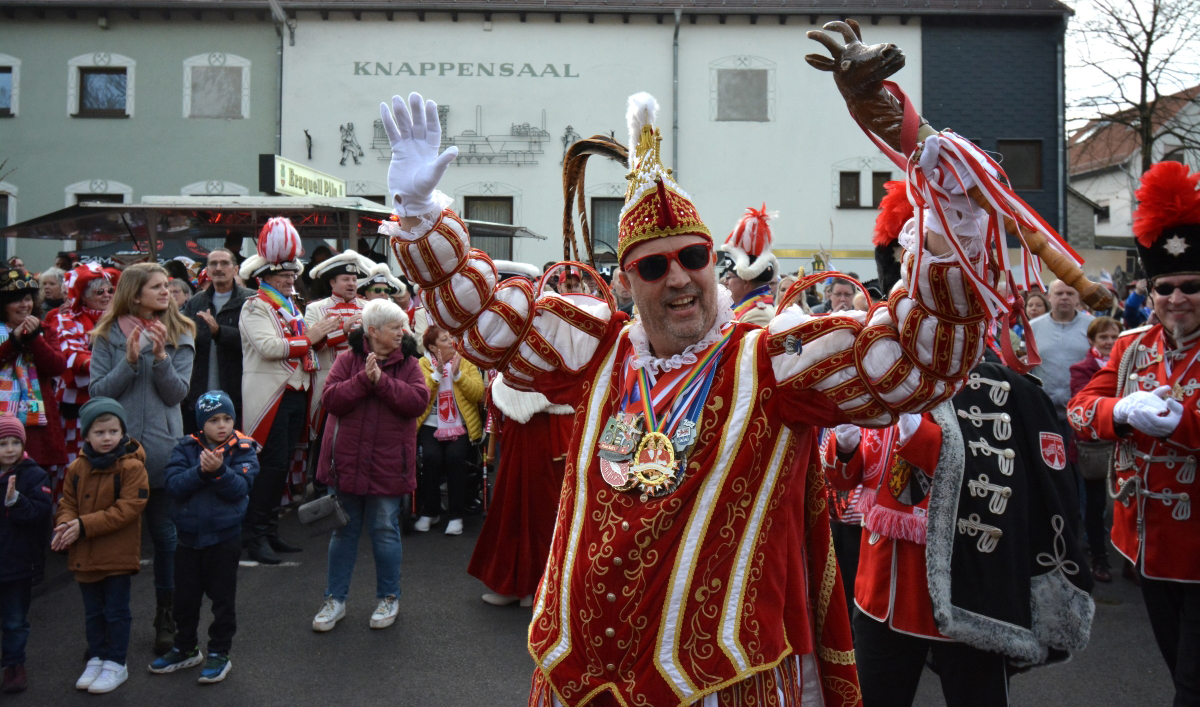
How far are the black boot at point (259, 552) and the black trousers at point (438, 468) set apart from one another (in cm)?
128

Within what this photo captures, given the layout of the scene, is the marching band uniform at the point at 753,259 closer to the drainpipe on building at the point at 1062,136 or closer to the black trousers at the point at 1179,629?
the black trousers at the point at 1179,629

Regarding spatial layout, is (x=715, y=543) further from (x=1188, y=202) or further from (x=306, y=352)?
(x=306, y=352)

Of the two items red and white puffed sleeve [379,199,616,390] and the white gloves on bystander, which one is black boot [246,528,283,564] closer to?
red and white puffed sleeve [379,199,616,390]

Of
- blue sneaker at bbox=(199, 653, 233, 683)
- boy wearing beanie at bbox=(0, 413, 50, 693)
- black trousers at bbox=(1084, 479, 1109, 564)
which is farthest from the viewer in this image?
black trousers at bbox=(1084, 479, 1109, 564)

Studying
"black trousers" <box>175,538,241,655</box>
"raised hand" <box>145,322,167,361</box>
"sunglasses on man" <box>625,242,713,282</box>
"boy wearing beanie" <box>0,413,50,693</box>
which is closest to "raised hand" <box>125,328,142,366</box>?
"raised hand" <box>145,322,167,361</box>

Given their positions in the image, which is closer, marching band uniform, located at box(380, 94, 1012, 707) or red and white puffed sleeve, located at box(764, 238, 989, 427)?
red and white puffed sleeve, located at box(764, 238, 989, 427)

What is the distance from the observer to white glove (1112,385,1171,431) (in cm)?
334

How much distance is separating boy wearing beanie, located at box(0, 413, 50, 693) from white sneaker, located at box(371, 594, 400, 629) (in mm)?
1693

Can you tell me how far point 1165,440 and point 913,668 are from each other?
138 centimetres

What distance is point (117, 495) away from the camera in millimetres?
4352

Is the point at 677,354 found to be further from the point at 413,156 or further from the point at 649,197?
the point at 413,156

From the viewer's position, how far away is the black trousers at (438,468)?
23.9ft

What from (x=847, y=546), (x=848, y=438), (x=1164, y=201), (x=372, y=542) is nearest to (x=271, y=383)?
(x=372, y=542)

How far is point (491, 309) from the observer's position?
7.59ft
